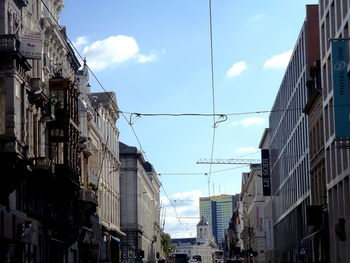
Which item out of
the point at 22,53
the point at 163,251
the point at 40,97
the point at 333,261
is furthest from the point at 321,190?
the point at 163,251

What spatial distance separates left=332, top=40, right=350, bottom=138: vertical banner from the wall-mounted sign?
544 inches

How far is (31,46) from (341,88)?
14.9 metres

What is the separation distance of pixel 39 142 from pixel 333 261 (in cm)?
1844

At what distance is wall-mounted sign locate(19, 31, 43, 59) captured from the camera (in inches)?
1590

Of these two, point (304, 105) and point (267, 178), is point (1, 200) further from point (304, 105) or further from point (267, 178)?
point (267, 178)

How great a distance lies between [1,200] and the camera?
3681 centimetres

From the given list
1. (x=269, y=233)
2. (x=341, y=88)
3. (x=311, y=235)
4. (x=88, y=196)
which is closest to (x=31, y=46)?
(x=341, y=88)

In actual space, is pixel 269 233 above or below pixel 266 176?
below

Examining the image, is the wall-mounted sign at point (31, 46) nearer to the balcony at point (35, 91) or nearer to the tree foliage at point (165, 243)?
the balcony at point (35, 91)

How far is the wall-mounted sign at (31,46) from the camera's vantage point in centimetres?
4038

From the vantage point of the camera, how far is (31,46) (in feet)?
133

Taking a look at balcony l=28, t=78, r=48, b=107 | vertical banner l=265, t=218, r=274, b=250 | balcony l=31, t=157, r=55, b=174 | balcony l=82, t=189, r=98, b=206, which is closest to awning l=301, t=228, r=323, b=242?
balcony l=82, t=189, r=98, b=206

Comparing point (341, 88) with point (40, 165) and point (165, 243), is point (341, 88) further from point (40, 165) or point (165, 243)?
point (165, 243)

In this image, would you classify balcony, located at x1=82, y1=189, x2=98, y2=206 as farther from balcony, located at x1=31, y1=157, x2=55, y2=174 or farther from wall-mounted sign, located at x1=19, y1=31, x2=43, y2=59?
wall-mounted sign, located at x1=19, y1=31, x2=43, y2=59
